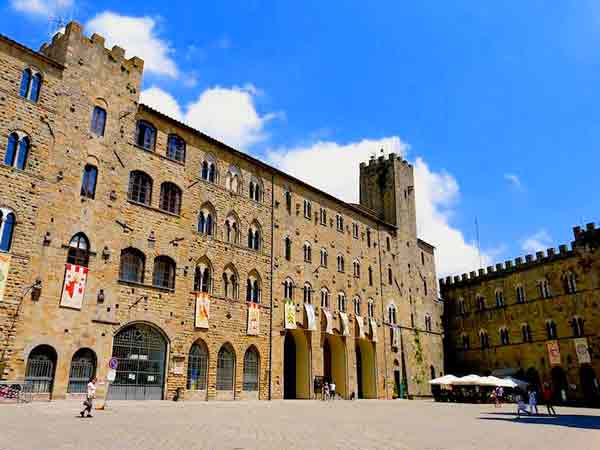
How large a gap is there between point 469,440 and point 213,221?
20760 mm

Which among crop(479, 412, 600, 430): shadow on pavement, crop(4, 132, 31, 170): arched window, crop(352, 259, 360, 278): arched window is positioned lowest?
crop(479, 412, 600, 430): shadow on pavement

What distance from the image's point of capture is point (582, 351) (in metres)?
40.8

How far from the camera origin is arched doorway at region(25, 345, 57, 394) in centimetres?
2127

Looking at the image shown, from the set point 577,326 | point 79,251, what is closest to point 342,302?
point 577,326

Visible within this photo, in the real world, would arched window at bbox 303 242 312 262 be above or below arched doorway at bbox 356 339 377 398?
above

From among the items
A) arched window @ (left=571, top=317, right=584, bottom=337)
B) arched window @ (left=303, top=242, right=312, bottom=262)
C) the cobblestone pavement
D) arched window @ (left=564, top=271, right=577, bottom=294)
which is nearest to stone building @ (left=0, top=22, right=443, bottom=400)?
arched window @ (left=303, top=242, right=312, bottom=262)

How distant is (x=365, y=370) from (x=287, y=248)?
44.1ft

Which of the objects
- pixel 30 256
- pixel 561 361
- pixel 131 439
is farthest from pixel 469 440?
pixel 561 361

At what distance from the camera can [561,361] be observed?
Answer: 138 feet

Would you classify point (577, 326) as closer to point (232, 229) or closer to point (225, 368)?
point (225, 368)

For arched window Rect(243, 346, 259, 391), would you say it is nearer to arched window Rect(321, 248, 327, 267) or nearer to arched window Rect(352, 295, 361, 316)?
arched window Rect(321, 248, 327, 267)

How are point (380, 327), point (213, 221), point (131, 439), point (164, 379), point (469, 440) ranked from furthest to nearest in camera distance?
point (380, 327)
point (213, 221)
point (164, 379)
point (469, 440)
point (131, 439)

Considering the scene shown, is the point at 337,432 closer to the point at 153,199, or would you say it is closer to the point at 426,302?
the point at 153,199

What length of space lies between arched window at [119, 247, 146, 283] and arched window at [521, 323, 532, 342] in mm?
35419
